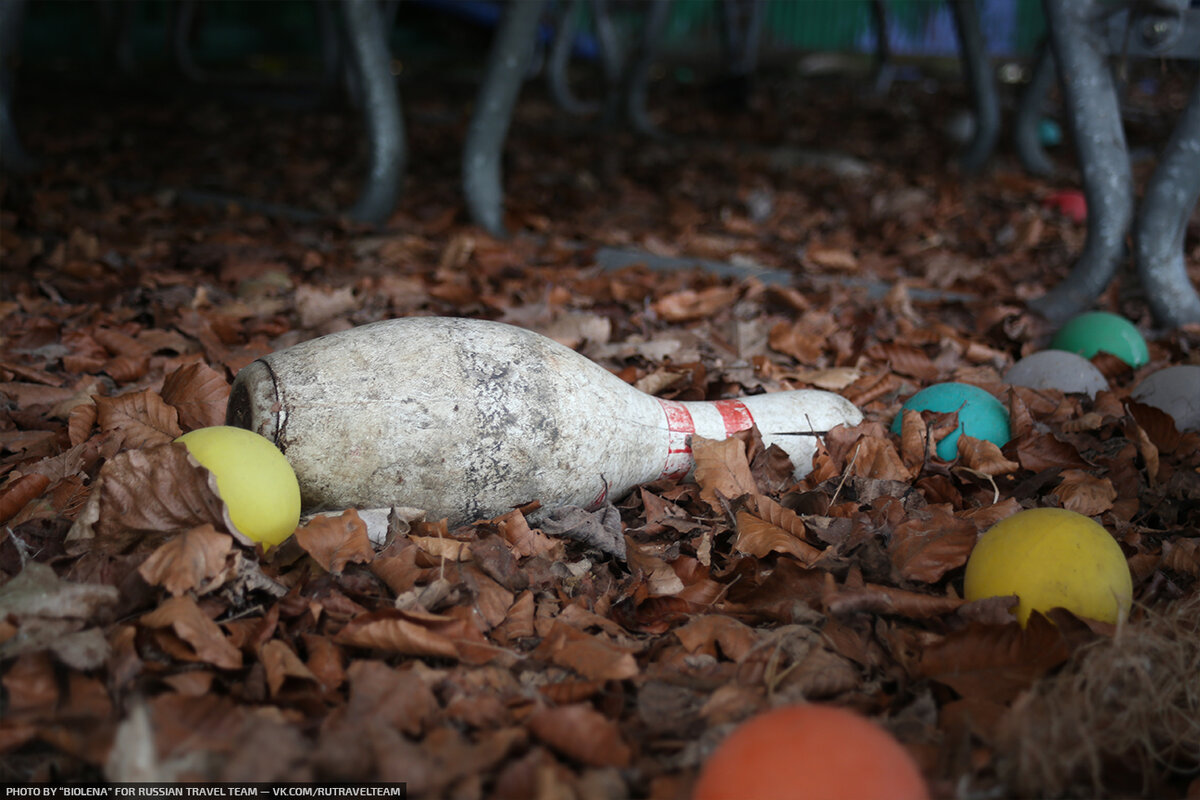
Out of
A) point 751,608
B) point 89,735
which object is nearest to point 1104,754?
point 751,608

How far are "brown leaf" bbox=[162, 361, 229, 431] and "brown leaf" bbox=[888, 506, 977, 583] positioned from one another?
5.46 ft

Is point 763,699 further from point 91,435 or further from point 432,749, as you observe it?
point 91,435

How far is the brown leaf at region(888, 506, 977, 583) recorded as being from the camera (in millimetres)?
1892

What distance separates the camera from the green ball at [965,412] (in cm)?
249

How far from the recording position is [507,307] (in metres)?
3.54

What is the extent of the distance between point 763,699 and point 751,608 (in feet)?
1.07

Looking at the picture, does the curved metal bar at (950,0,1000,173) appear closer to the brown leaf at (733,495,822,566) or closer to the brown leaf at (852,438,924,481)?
the brown leaf at (852,438,924,481)

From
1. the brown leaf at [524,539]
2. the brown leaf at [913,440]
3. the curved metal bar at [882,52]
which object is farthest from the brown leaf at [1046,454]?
the curved metal bar at [882,52]

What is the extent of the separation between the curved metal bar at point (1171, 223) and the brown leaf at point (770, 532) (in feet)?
7.55

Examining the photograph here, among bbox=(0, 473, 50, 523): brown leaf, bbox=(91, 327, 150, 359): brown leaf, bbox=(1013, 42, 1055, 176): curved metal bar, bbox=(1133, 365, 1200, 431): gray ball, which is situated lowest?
bbox=(91, 327, 150, 359): brown leaf

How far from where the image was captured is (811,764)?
47.1 inches

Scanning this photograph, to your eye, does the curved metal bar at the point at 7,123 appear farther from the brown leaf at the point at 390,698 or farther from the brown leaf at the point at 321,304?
the brown leaf at the point at 390,698

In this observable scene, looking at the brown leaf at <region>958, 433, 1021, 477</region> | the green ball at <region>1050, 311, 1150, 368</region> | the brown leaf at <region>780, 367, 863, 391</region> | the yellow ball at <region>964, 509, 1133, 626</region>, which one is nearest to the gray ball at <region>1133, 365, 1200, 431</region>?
the green ball at <region>1050, 311, 1150, 368</region>

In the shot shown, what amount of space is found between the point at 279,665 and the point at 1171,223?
11.5 feet
